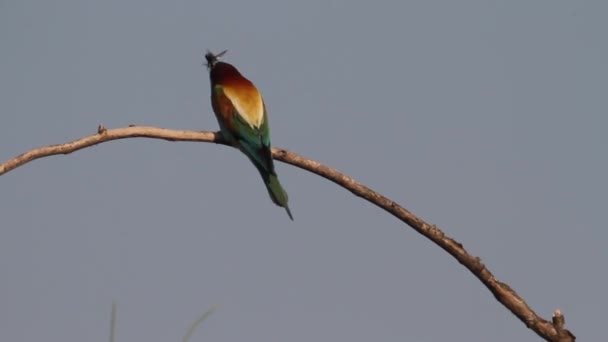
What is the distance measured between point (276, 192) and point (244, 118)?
2.09ft

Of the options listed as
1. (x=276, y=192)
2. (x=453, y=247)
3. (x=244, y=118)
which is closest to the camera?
(x=453, y=247)

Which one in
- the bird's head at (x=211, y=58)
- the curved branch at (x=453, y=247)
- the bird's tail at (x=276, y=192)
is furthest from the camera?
the bird's head at (x=211, y=58)

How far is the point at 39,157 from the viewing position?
3.92 m

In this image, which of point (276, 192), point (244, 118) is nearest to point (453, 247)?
point (276, 192)

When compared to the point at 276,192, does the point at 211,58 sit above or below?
above

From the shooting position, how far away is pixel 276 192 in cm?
507

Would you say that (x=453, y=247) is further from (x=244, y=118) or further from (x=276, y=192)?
(x=244, y=118)

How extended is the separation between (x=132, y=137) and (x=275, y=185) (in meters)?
1.05

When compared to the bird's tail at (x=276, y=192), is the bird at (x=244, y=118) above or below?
above

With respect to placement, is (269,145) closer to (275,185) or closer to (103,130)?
(275,185)

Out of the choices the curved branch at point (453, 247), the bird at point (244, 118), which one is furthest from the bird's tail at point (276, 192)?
the curved branch at point (453, 247)

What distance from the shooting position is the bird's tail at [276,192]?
16.6 feet

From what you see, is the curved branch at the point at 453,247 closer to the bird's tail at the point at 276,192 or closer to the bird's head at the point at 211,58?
the bird's tail at the point at 276,192

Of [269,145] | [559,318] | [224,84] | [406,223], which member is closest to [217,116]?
[224,84]
